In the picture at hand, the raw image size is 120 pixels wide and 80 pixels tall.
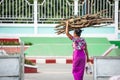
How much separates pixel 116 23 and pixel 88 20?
1342 cm

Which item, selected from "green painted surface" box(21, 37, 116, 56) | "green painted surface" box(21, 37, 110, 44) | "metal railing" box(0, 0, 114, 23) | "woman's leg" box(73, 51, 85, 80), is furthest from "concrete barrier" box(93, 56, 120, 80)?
"metal railing" box(0, 0, 114, 23)

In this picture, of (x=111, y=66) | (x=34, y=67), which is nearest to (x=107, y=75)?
(x=111, y=66)

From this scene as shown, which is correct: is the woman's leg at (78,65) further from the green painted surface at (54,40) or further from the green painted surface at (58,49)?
the green painted surface at (54,40)

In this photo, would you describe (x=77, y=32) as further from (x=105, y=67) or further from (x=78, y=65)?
(x=105, y=67)

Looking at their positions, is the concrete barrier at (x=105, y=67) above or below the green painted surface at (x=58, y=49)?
above

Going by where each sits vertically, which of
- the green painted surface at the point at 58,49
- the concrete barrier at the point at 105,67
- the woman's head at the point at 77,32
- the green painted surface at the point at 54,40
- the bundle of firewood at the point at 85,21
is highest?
the bundle of firewood at the point at 85,21

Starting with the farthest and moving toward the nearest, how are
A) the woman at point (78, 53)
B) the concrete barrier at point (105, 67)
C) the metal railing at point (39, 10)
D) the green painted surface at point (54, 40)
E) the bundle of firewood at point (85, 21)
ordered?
the metal railing at point (39, 10) → the green painted surface at point (54, 40) → the woman at point (78, 53) → the concrete barrier at point (105, 67) → the bundle of firewood at point (85, 21)

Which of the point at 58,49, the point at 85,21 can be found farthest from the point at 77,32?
the point at 58,49

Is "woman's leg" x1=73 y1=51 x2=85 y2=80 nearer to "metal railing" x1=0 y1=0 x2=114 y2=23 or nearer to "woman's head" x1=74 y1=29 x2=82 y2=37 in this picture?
"woman's head" x1=74 y1=29 x2=82 y2=37

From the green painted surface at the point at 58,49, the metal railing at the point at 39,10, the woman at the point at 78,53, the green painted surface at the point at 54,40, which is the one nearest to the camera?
the woman at the point at 78,53

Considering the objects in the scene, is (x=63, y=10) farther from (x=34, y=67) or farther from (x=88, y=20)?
(x=88, y=20)

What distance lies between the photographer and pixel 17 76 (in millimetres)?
9461

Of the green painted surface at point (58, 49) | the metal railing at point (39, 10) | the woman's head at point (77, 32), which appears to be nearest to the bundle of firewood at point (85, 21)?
the woman's head at point (77, 32)

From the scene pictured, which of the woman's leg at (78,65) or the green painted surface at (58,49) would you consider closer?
the woman's leg at (78,65)
